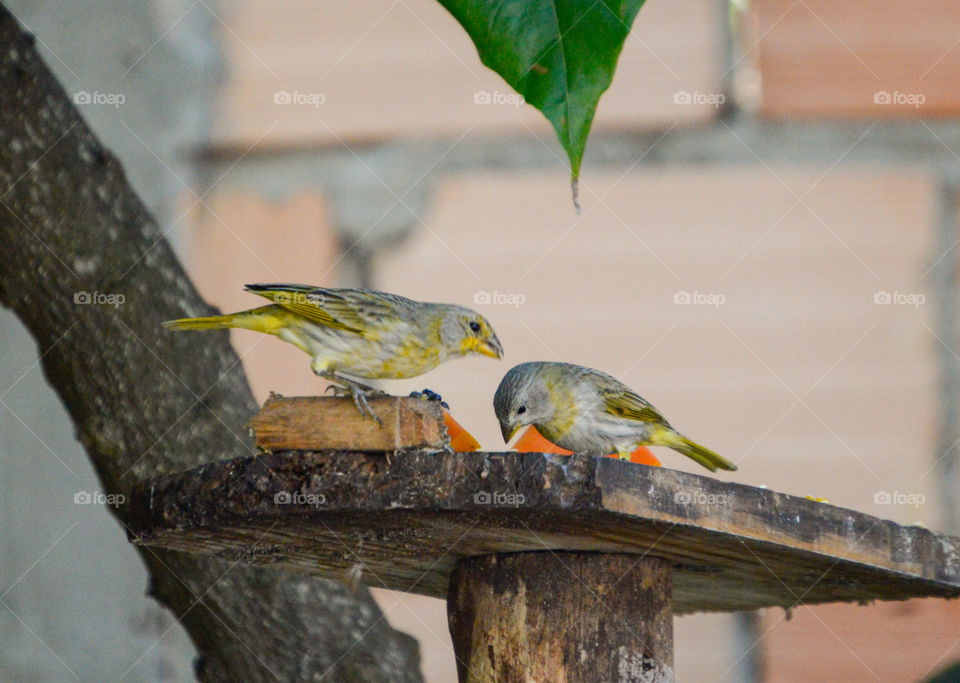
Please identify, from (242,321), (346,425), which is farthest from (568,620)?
(242,321)

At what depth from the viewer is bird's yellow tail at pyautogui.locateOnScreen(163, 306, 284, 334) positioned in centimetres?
207

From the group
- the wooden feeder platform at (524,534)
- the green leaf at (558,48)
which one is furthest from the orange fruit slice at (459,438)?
the green leaf at (558,48)

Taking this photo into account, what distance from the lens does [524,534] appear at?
1522 millimetres

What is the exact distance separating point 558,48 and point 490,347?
138 centimetres

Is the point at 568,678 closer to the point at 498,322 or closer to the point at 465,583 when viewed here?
the point at 465,583

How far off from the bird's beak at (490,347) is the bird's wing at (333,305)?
277 millimetres

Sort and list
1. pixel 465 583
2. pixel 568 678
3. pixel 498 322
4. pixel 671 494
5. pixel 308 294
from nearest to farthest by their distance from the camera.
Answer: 1. pixel 671 494
2. pixel 568 678
3. pixel 465 583
4. pixel 308 294
5. pixel 498 322

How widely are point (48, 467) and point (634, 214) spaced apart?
2.27 m

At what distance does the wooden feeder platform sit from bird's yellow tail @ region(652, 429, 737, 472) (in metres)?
0.66

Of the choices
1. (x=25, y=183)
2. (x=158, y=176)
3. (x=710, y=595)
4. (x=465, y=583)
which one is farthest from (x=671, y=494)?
(x=158, y=176)

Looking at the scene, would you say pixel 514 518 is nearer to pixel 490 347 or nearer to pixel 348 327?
pixel 348 327

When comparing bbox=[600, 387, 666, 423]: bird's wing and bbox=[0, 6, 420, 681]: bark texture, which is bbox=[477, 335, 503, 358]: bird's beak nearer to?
bbox=[600, 387, 666, 423]: bird's wing

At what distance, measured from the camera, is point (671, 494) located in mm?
1398

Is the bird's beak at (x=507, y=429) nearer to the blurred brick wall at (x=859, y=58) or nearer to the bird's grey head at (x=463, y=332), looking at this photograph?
the bird's grey head at (x=463, y=332)
